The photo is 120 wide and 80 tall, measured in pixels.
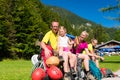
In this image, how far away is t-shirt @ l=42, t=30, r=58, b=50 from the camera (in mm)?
11117

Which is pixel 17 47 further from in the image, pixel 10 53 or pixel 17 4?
pixel 17 4

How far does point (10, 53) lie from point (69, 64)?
45059mm

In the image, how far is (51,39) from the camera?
1125 cm

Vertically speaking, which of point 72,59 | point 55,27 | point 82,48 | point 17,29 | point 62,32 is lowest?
point 72,59

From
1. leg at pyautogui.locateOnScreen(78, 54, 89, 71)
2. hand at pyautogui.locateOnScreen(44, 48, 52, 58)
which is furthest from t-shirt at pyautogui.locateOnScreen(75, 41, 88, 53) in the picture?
hand at pyautogui.locateOnScreen(44, 48, 52, 58)

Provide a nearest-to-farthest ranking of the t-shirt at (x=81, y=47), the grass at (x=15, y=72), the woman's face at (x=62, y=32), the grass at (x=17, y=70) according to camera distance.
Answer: the woman's face at (x=62, y=32) < the t-shirt at (x=81, y=47) < the grass at (x=15, y=72) < the grass at (x=17, y=70)

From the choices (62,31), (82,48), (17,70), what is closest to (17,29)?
(17,70)

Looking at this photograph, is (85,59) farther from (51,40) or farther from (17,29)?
(17,29)

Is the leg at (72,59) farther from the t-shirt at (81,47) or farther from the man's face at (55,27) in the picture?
the t-shirt at (81,47)

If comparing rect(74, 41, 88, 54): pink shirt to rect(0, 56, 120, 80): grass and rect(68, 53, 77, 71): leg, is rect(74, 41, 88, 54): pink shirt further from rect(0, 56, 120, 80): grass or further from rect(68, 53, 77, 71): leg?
rect(0, 56, 120, 80): grass

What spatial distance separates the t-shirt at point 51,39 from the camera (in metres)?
11.1

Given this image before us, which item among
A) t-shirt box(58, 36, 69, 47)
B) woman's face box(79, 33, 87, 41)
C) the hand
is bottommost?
the hand

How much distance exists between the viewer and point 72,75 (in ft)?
37.5

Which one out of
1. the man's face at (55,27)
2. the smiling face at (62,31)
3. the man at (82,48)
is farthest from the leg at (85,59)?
the man's face at (55,27)
